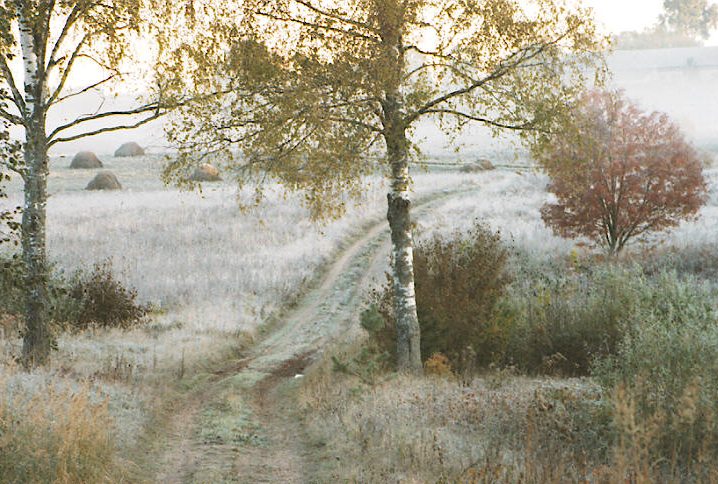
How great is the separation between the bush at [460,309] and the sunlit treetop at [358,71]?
302cm

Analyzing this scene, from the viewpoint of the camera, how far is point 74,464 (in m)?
7.48

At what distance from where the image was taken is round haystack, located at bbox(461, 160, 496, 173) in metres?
60.3

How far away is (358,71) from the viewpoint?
37.0 ft

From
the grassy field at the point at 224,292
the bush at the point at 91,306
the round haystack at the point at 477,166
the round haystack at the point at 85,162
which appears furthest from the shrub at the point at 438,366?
the round haystack at the point at 85,162

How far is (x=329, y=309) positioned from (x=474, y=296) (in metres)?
6.66

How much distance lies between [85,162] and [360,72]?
55405 mm

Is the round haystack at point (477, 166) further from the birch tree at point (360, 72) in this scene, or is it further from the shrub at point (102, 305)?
the birch tree at point (360, 72)

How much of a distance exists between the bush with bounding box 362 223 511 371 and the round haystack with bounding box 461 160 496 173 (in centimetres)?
4668

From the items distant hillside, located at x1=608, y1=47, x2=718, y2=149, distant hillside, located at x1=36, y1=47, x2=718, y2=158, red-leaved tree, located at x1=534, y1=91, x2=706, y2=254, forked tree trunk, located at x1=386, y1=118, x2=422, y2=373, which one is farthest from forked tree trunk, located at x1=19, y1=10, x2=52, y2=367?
distant hillside, located at x1=608, y1=47, x2=718, y2=149

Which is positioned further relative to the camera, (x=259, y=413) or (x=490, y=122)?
(x=490, y=122)

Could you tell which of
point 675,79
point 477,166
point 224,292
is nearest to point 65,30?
point 224,292

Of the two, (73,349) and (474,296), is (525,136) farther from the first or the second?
(73,349)

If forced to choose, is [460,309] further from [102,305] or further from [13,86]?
[13,86]

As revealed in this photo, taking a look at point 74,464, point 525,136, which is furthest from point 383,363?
point 74,464
